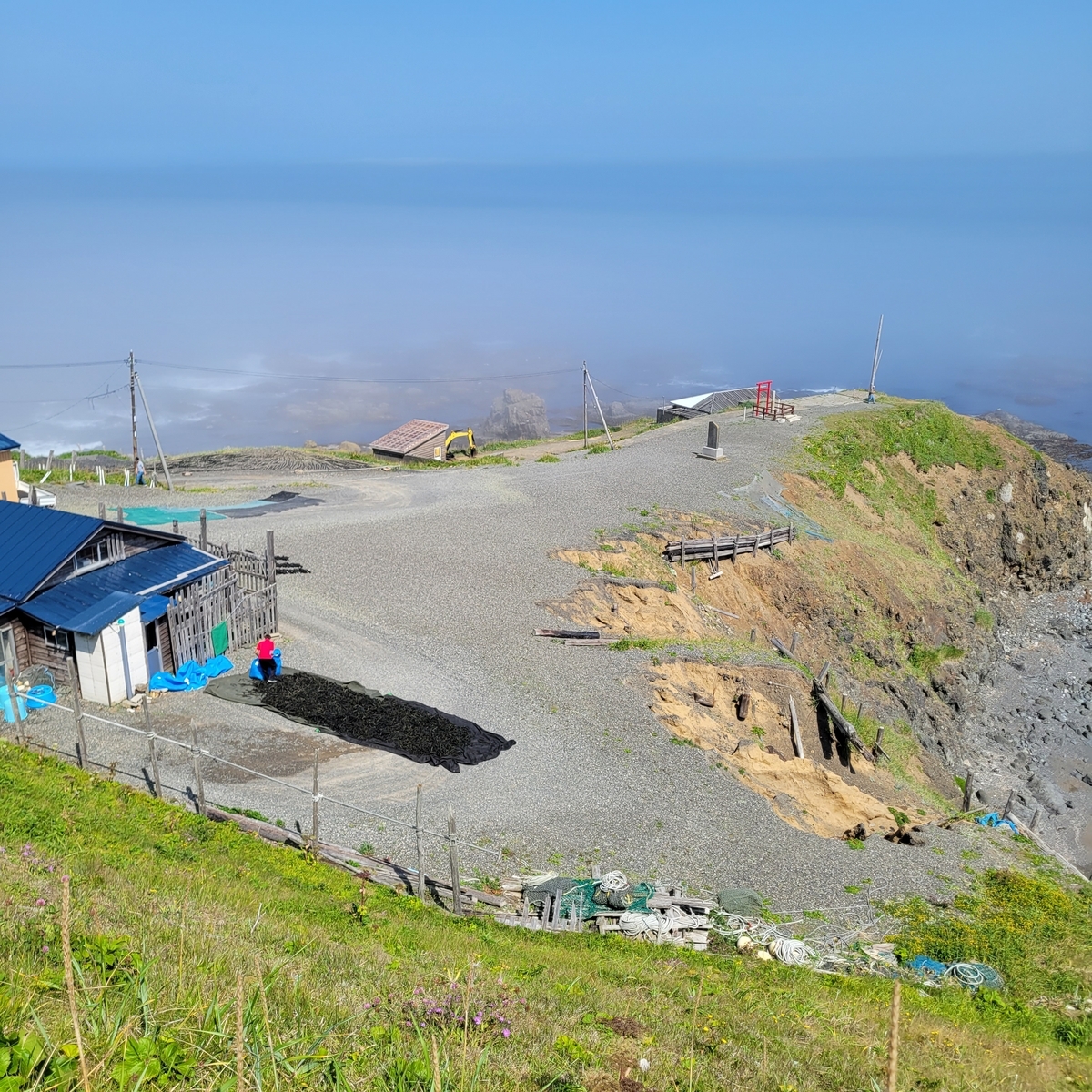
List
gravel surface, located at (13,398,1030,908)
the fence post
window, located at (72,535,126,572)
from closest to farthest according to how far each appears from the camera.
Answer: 1. the fence post
2. gravel surface, located at (13,398,1030,908)
3. window, located at (72,535,126,572)

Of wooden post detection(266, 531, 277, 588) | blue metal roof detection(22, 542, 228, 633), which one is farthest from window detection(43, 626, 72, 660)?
wooden post detection(266, 531, 277, 588)

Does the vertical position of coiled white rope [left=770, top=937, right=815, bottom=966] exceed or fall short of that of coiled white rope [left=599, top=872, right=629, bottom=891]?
it falls short

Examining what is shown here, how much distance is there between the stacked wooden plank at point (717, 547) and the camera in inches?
1422

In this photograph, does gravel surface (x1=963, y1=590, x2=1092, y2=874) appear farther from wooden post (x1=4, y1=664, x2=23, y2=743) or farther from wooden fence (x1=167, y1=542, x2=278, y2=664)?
A: wooden post (x1=4, y1=664, x2=23, y2=743)

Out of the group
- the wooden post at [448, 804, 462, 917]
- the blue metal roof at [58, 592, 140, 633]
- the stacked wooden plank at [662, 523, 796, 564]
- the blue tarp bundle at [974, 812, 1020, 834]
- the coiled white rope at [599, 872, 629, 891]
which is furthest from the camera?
the stacked wooden plank at [662, 523, 796, 564]

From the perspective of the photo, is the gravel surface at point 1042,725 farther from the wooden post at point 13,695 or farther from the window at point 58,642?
the wooden post at point 13,695

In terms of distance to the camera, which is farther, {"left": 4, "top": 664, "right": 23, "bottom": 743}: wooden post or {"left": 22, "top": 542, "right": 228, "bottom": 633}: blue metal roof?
{"left": 22, "top": 542, "right": 228, "bottom": 633}: blue metal roof

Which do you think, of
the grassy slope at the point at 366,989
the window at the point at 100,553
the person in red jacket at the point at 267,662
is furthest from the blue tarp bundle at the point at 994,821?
the window at the point at 100,553

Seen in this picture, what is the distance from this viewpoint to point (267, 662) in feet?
78.2

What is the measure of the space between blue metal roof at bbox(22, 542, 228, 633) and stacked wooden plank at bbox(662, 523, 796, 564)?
1688 cm

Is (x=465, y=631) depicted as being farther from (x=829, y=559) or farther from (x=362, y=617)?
(x=829, y=559)

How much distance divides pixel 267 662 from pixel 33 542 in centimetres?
607

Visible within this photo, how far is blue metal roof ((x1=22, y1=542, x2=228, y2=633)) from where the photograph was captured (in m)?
21.6

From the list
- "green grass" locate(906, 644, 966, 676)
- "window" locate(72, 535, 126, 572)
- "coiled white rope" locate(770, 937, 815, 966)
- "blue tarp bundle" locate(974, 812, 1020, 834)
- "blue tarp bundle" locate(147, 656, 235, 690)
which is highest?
"window" locate(72, 535, 126, 572)
